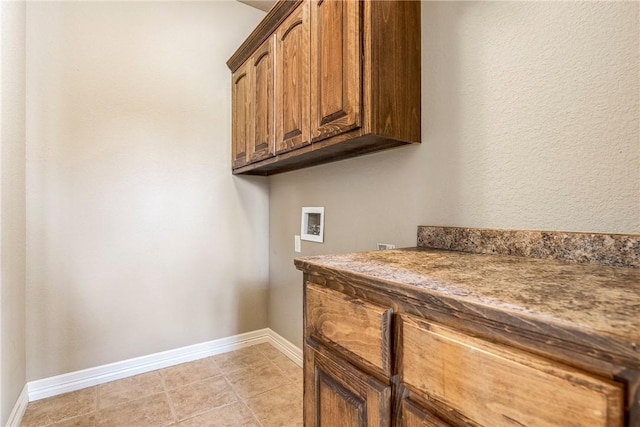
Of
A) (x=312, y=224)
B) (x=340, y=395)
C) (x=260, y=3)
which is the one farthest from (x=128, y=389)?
(x=260, y=3)

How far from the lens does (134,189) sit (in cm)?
205

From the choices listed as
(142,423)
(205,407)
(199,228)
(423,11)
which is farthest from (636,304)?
(199,228)

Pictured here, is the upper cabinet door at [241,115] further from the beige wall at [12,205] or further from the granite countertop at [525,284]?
the granite countertop at [525,284]

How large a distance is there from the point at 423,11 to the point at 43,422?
2.69 meters

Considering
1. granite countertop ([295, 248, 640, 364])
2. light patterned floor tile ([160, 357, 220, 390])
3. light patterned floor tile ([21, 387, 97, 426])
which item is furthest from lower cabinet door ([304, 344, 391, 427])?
light patterned floor tile ([21, 387, 97, 426])

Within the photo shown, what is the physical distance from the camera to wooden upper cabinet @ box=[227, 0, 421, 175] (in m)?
1.18

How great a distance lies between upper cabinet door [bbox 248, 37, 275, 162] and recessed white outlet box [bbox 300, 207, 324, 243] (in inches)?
17.6

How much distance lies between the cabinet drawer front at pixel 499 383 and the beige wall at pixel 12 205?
1.77 meters

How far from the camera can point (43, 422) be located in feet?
5.23

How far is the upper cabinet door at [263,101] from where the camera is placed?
183 cm

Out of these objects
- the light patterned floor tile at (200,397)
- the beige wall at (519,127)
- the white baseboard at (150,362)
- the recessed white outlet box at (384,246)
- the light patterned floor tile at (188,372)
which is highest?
the beige wall at (519,127)

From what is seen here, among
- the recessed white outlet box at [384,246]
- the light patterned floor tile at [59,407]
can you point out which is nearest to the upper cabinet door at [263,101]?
the recessed white outlet box at [384,246]

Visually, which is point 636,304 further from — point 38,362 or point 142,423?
point 38,362

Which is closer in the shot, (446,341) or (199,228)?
(446,341)
